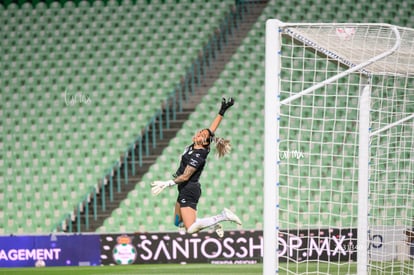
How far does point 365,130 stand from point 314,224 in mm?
7015

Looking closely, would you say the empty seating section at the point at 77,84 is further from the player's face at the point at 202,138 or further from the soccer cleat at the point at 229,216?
the soccer cleat at the point at 229,216

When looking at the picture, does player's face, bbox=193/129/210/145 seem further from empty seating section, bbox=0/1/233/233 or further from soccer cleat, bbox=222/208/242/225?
empty seating section, bbox=0/1/233/233

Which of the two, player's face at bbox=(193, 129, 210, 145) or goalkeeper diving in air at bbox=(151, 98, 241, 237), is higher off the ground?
player's face at bbox=(193, 129, 210, 145)

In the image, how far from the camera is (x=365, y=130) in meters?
7.38

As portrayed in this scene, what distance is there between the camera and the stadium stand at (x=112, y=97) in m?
14.7

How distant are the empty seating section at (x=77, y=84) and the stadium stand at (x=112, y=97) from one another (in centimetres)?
2

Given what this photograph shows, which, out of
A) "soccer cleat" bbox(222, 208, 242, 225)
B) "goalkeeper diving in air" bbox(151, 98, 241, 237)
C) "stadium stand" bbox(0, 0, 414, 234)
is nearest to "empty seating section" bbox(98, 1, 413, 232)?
"stadium stand" bbox(0, 0, 414, 234)

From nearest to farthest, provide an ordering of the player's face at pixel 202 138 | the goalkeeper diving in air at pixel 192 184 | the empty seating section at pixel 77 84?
the goalkeeper diving in air at pixel 192 184 → the player's face at pixel 202 138 → the empty seating section at pixel 77 84

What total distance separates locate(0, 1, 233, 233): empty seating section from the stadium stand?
2 cm

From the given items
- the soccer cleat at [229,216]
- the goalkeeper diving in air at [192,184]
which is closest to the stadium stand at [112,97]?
the goalkeeper diving in air at [192,184]

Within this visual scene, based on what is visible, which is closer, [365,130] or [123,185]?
[365,130]

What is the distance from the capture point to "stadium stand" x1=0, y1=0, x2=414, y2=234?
48.3ft

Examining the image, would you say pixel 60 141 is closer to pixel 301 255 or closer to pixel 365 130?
pixel 301 255

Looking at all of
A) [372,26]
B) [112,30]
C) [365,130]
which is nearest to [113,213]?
[112,30]
